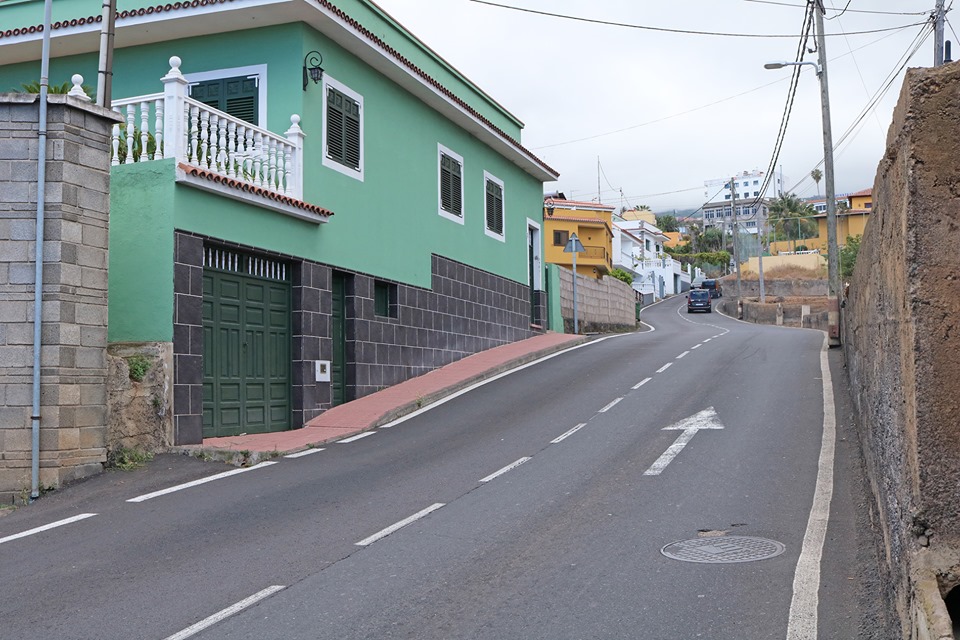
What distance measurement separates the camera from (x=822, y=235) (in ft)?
301

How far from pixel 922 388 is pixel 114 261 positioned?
10846 mm

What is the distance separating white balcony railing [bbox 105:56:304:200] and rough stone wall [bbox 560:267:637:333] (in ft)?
55.6

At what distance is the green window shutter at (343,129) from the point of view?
54.2 feet

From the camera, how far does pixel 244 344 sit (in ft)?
46.3

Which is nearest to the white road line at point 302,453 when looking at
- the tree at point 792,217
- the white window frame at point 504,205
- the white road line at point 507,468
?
the white road line at point 507,468

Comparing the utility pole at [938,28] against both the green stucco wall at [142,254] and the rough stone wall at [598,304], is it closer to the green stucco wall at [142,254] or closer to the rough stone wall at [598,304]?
the rough stone wall at [598,304]

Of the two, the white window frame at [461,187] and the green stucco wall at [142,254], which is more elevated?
the white window frame at [461,187]

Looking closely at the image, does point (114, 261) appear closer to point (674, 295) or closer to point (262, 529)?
point (262, 529)

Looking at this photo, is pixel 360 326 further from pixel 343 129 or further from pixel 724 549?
pixel 724 549

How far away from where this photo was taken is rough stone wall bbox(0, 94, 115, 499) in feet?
34.3

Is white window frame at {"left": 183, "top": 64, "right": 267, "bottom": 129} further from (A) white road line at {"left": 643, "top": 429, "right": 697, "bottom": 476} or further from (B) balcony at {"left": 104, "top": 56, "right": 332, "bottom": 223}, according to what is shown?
(A) white road line at {"left": 643, "top": 429, "right": 697, "bottom": 476}

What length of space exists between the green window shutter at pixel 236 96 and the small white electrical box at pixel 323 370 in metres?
4.14

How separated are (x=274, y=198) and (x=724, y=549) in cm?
944

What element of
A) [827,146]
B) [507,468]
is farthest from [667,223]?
[507,468]
